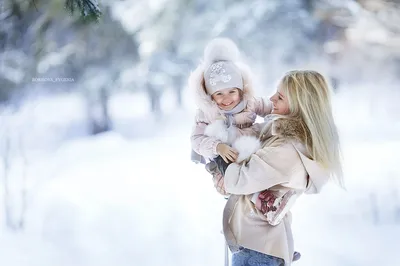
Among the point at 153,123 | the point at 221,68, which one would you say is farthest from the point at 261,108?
the point at 153,123

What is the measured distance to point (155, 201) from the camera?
1904mm

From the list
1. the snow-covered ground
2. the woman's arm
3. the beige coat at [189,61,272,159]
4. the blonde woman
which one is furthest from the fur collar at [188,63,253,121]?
the snow-covered ground

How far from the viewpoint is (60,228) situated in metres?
1.86

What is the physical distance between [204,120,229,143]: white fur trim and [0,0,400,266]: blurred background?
1.21 ft

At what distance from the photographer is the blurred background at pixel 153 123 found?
6.13 feet

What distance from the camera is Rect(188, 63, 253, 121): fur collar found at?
1598mm

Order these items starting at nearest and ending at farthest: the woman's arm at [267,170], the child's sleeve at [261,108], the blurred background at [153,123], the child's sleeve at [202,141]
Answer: the woman's arm at [267,170] → the child's sleeve at [202,141] → the child's sleeve at [261,108] → the blurred background at [153,123]

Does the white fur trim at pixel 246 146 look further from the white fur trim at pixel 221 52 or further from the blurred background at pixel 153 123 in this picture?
the blurred background at pixel 153 123

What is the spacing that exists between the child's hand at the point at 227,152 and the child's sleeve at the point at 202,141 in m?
0.02

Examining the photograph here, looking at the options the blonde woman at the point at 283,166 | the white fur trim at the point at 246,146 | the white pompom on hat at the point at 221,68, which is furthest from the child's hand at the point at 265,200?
the white pompom on hat at the point at 221,68

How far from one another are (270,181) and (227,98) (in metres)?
0.31

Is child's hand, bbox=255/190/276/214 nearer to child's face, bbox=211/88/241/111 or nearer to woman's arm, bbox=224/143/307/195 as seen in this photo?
woman's arm, bbox=224/143/307/195

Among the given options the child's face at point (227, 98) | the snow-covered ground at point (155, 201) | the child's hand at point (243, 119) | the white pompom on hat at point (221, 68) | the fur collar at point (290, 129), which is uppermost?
the white pompom on hat at point (221, 68)

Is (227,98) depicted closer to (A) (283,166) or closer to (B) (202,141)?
(B) (202,141)
